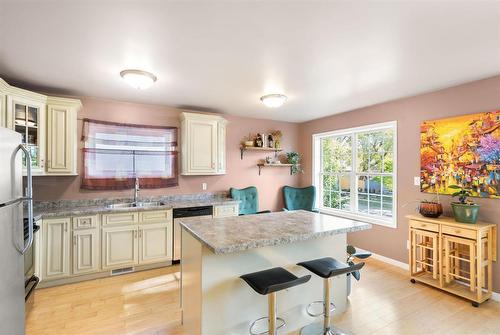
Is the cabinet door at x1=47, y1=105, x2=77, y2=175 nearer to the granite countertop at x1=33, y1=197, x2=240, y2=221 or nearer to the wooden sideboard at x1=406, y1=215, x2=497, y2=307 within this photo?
the granite countertop at x1=33, y1=197, x2=240, y2=221

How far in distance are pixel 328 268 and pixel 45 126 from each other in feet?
11.7

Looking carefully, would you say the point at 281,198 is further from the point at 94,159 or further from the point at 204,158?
the point at 94,159

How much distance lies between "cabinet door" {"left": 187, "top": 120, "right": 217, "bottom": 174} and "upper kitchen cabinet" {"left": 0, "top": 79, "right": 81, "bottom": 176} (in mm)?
1541

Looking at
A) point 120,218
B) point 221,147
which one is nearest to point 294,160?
point 221,147

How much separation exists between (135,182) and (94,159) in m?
→ 0.64

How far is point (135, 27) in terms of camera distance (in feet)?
5.98

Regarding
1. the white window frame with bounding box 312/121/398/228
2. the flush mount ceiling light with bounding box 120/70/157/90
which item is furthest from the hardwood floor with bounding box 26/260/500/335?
the flush mount ceiling light with bounding box 120/70/157/90

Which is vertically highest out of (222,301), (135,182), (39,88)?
(39,88)

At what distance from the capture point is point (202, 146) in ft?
13.5

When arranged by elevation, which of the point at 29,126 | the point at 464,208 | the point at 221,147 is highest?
the point at 29,126

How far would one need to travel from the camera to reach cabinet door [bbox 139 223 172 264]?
11.3 feet

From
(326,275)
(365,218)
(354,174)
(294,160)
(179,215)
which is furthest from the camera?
(294,160)

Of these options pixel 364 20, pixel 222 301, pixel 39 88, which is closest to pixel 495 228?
pixel 364 20

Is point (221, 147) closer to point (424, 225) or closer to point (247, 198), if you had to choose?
point (247, 198)
